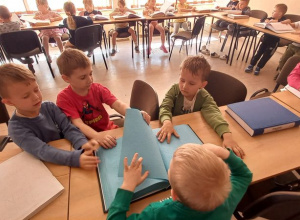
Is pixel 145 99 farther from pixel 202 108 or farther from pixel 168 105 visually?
pixel 202 108

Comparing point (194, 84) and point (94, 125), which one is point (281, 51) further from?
point (94, 125)

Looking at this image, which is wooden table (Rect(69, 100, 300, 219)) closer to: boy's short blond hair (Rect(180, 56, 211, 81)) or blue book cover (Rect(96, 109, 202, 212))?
blue book cover (Rect(96, 109, 202, 212))

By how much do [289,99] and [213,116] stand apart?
669 millimetres

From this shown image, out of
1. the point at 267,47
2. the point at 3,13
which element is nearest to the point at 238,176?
the point at 267,47

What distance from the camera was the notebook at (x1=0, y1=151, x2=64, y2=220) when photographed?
0.66 metres

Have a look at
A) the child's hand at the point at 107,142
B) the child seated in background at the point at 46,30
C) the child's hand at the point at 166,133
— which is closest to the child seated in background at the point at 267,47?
the child's hand at the point at 166,133

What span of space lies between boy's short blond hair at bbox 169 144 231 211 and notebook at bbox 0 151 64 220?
48cm

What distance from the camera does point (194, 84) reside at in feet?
4.03

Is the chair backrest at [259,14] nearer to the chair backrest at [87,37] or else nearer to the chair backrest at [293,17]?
the chair backrest at [293,17]

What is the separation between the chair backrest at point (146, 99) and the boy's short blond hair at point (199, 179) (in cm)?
74

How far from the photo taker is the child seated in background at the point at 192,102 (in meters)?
1.01

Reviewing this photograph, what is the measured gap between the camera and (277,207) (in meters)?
0.76

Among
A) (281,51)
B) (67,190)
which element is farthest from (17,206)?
(281,51)

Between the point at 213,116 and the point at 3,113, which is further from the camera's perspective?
the point at 3,113
